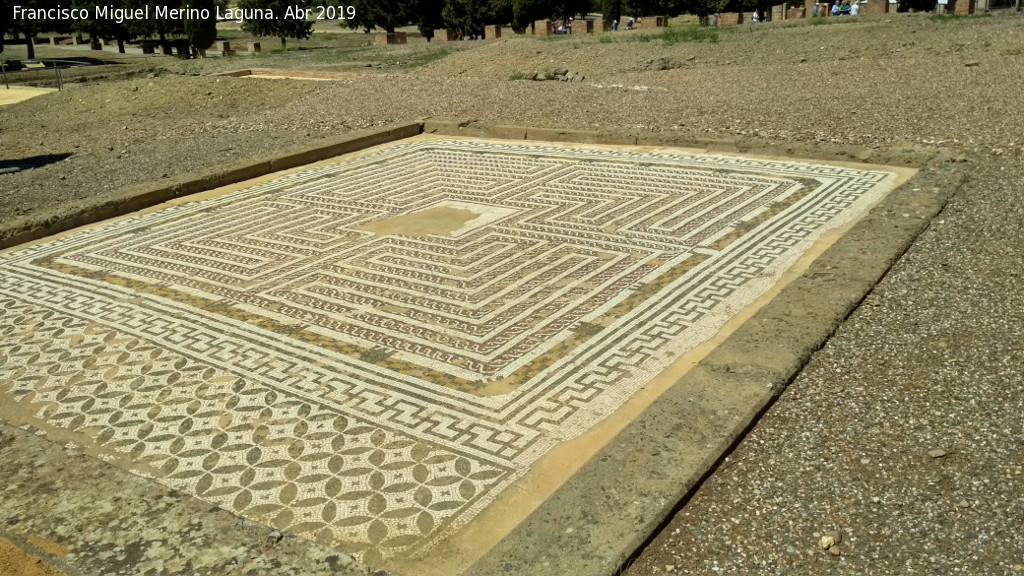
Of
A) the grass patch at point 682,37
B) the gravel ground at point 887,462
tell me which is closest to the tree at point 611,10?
the grass patch at point 682,37

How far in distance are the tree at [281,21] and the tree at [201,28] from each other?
353 cm

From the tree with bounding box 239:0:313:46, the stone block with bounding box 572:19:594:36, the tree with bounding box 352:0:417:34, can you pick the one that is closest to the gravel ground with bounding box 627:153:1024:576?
the stone block with bounding box 572:19:594:36

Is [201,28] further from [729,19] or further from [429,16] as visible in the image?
[729,19]

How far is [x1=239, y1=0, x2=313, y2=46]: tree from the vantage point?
23984mm

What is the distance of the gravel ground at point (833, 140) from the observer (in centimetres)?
184

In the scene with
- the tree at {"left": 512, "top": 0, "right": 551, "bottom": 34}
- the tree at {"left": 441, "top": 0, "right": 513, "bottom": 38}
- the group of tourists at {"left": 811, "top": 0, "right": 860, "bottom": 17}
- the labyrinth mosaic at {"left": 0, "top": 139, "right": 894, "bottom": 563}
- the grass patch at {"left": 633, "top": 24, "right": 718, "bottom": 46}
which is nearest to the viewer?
the labyrinth mosaic at {"left": 0, "top": 139, "right": 894, "bottom": 563}

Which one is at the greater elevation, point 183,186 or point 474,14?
point 474,14

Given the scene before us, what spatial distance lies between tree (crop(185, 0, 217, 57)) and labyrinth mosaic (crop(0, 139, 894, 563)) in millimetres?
16485

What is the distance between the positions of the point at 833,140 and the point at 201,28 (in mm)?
17606

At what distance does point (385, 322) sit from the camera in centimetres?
313

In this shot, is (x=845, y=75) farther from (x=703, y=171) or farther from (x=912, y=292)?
(x=912, y=292)

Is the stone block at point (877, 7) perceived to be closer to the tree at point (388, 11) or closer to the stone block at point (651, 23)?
the stone block at point (651, 23)

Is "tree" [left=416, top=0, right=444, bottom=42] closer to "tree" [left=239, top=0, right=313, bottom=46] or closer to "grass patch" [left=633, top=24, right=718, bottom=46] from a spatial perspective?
"tree" [left=239, top=0, right=313, bottom=46]

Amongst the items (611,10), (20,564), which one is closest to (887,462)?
(20,564)
